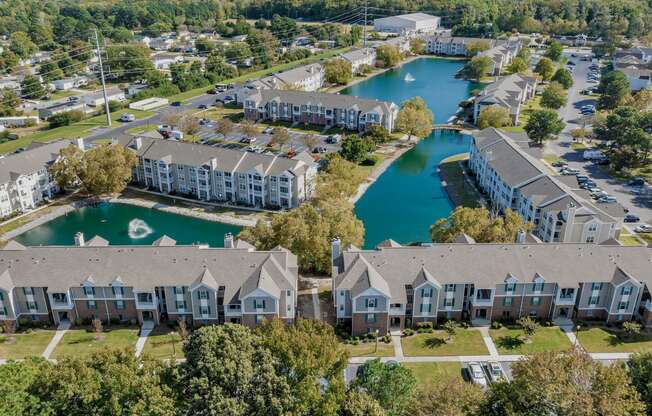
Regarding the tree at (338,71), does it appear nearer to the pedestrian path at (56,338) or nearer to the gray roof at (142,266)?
the gray roof at (142,266)

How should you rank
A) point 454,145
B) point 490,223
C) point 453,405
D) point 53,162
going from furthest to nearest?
point 454,145
point 53,162
point 490,223
point 453,405

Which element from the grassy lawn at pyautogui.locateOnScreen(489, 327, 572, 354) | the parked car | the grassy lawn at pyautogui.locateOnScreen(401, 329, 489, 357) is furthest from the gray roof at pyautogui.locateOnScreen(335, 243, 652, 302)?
the parked car

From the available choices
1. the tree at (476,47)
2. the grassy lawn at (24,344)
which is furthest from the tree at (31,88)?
the tree at (476,47)

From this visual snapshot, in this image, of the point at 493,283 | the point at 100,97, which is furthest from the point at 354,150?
the point at 100,97

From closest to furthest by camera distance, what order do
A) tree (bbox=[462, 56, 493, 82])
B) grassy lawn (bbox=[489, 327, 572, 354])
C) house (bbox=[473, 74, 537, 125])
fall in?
grassy lawn (bbox=[489, 327, 572, 354]) → house (bbox=[473, 74, 537, 125]) → tree (bbox=[462, 56, 493, 82])

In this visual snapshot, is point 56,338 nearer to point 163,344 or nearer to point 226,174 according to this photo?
point 163,344

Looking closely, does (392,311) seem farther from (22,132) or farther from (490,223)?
(22,132)

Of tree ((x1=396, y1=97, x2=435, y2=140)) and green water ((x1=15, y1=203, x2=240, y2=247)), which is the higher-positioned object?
tree ((x1=396, y1=97, x2=435, y2=140))

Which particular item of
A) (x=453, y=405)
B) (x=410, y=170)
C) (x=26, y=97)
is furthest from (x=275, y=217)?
(x=26, y=97)

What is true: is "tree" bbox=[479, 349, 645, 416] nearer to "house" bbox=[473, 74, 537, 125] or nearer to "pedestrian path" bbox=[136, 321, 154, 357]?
"pedestrian path" bbox=[136, 321, 154, 357]
